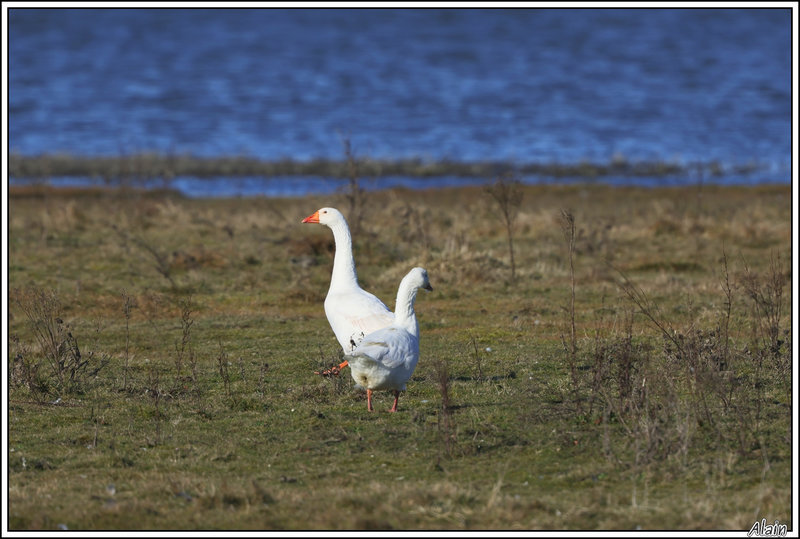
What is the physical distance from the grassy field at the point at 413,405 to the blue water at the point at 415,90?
25487mm

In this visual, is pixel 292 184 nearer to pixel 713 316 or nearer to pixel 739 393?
pixel 713 316

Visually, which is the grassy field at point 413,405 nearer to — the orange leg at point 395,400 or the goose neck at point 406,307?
the orange leg at point 395,400

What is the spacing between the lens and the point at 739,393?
9.16m

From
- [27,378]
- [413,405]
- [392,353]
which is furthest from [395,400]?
[27,378]

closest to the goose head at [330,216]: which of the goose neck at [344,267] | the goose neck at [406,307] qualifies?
the goose neck at [344,267]

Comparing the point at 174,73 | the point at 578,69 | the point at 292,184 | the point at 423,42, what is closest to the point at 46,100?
the point at 174,73

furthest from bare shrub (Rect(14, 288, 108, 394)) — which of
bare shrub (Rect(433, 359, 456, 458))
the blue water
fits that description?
the blue water

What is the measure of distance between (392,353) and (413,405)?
90 cm

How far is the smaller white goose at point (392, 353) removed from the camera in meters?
8.82

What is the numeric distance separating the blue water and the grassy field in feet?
83.6

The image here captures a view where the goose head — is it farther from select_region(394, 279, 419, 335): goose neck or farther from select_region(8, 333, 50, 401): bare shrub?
select_region(8, 333, 50, 401): bare shrub

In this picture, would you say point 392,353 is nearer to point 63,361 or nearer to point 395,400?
point 395,400

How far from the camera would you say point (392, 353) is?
885 cm

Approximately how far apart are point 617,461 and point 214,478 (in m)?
3.01
